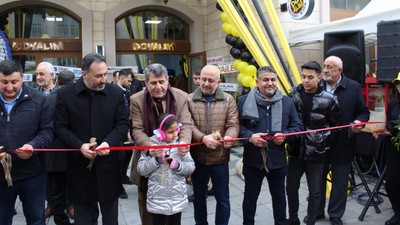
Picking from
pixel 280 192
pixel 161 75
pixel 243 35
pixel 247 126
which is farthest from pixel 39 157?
pixel 243 35

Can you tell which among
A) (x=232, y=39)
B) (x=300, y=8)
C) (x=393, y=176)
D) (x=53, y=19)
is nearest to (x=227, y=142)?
(x=393, y=176)

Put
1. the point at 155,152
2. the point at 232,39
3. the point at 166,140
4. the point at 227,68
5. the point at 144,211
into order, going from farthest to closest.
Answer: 1. the point at 227,68
2. the point at 232,39
3. the point at 144,211
4. the point at 166,140
5. the point at 155,152

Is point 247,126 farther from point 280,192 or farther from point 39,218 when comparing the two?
point 39,218

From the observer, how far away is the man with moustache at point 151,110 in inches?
121

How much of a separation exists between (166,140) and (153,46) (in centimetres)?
871

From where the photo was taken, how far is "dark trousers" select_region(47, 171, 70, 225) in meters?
4.06

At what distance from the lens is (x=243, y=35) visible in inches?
246

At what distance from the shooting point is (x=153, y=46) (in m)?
11.4

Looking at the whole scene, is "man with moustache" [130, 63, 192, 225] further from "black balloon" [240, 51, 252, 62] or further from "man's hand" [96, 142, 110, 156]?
"black balloon" [240, 51, 252, 62]

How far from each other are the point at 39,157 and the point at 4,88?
25.1 inches

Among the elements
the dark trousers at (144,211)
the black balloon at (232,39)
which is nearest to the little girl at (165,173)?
the dark trousers at (144,211)

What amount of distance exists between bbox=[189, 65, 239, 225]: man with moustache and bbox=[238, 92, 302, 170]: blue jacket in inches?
5.4

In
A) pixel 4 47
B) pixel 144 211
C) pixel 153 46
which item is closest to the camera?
pixel 144 211

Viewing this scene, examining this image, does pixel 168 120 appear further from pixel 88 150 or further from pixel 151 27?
pixel 151 27
